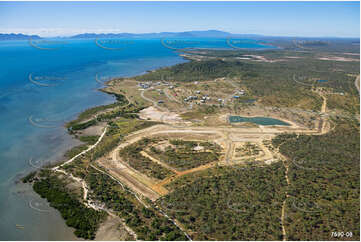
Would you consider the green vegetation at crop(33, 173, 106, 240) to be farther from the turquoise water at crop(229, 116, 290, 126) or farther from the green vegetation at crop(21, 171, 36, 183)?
the turquoise water at crop(229, 116, 290, 126)

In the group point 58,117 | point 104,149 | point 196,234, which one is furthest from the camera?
point 58,117

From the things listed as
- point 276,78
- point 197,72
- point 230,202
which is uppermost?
point 197,72

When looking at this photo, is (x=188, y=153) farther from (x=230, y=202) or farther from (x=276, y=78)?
(x=276, y=78)

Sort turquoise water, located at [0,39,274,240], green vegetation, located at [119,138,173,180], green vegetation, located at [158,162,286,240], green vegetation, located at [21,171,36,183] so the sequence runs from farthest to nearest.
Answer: green vegetation, located at [119,138,173,180]
green vegetation, located at [21,171,36,183]
turquoise water, located at [0,39,274,240]
green vegetation, located at [158,162,286,240]

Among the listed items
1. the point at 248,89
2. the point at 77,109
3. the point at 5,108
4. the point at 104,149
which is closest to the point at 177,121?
the point at 104,149

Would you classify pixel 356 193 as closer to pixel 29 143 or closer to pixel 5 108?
pixel 29 143

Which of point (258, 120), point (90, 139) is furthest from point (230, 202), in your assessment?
point (258, 120)

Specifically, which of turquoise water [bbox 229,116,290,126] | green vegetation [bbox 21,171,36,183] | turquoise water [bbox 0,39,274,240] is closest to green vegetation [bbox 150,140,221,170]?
turquoise water [bbox 229,116,290,126]
